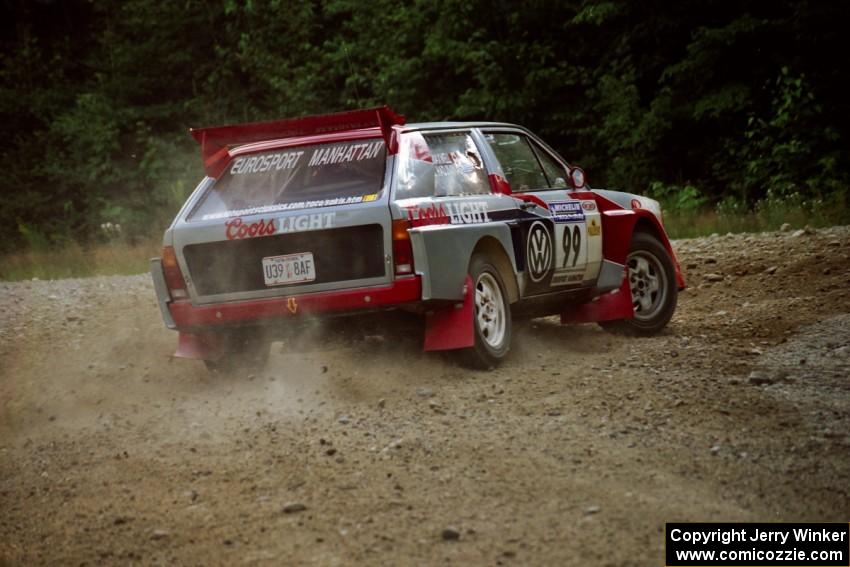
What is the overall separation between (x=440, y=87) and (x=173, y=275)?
19545mm

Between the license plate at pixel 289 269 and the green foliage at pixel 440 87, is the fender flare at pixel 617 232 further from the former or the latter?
the green foliage at pixel 440 87

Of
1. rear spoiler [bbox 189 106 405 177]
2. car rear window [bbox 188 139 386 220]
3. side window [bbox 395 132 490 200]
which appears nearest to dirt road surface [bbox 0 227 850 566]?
car rear window [bbox 188 139 386 220]

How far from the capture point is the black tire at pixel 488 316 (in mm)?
7230

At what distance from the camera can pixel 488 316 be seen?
7.51 meters

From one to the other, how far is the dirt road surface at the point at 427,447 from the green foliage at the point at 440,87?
10.4 meters

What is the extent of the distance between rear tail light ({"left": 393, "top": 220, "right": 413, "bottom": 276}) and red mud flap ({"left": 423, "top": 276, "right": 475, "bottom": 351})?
43cm

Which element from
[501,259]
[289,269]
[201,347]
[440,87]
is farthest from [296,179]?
[440,87]

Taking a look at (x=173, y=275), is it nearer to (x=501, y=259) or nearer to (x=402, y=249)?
(x=402, y=249)

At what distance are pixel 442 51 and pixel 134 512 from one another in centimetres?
2108

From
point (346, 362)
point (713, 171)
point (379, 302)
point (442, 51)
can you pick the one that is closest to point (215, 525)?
point (379, 302)

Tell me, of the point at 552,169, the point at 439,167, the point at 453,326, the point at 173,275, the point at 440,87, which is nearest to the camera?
the point at 453,326

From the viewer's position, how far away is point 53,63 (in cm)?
3516

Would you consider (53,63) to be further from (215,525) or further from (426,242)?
(215,525)

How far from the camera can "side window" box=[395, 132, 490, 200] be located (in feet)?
23.3
